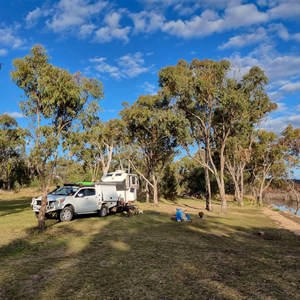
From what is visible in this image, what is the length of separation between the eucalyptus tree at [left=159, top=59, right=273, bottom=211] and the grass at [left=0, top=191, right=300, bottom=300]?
1464 centimetres

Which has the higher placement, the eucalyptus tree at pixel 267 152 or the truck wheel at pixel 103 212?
the eucalyptus tree at pixel 267 152

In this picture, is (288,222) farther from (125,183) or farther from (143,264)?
(143,264)

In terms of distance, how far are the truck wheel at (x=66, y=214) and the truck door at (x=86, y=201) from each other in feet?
1.71

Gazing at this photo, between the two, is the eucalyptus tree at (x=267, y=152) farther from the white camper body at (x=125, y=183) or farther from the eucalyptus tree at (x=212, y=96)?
the white camper body at (x=125, y=183)

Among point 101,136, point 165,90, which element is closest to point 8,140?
point 101,136

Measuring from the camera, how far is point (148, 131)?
3288 centimetres

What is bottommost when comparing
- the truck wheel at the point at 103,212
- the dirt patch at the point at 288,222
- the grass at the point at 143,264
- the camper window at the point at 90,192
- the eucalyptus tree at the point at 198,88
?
the dirt patch at the point at 288,222

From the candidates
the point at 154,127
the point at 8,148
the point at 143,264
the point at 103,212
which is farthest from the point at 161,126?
the point at 8,148

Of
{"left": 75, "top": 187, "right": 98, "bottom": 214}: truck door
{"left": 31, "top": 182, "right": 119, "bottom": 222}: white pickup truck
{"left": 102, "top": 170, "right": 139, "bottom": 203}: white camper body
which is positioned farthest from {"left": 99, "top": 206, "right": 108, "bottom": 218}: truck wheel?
{"left": 102, "top": 170, "right": 139, "bottom": 203}: white camper body

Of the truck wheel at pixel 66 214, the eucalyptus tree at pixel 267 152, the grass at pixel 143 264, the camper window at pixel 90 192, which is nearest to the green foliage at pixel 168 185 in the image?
the eucalyptus tree at pixel 267 152

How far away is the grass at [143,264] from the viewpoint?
6688 millimetres

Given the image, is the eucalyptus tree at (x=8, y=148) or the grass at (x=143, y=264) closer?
the grass at (x=143, y=264)

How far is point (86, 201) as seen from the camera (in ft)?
63.8

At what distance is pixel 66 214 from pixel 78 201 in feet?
3.83
